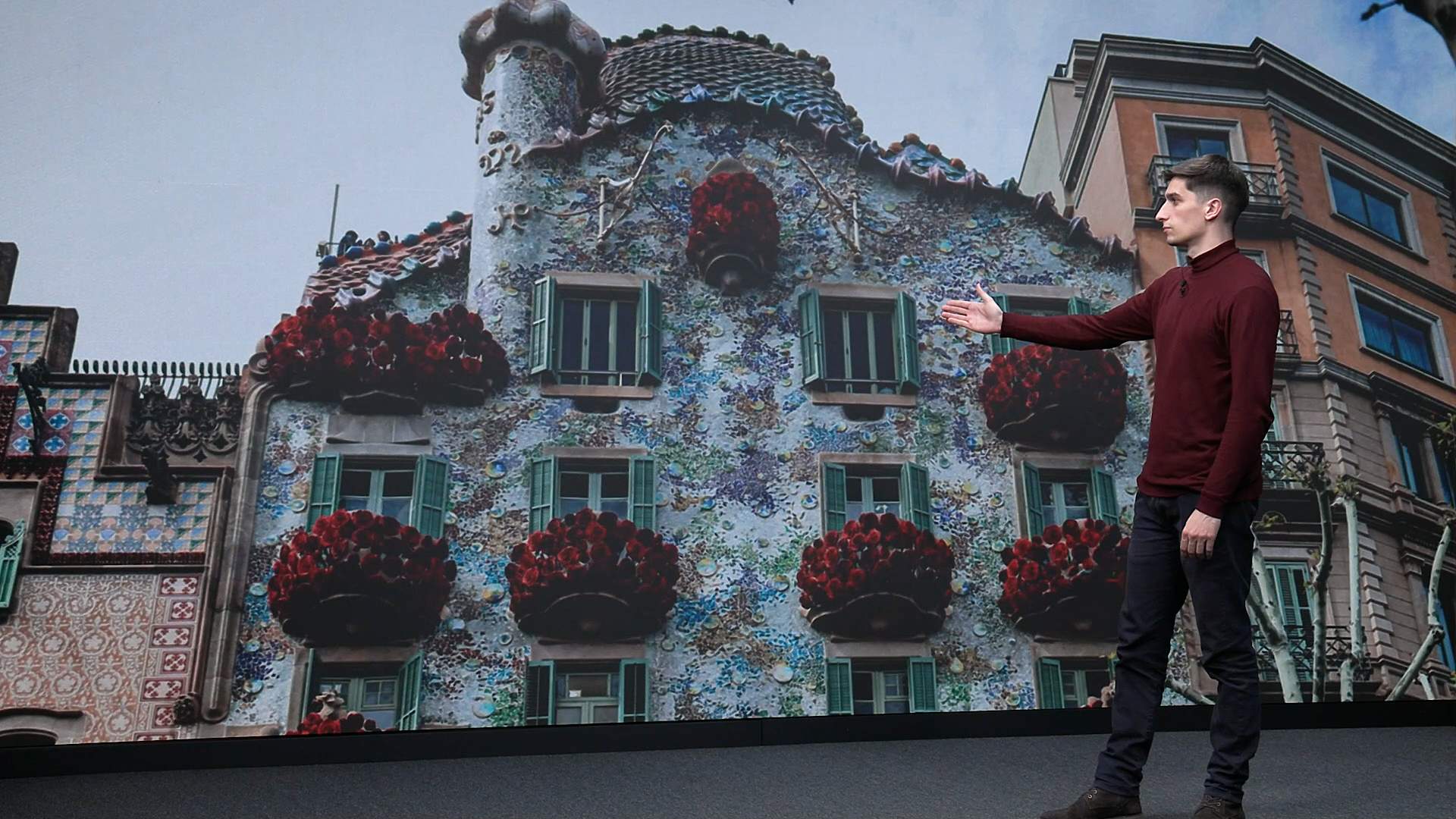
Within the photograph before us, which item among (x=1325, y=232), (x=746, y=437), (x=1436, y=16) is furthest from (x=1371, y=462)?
(x=746, y=437)

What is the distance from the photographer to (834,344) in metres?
4.73

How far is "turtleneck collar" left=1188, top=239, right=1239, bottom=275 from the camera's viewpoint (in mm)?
2281

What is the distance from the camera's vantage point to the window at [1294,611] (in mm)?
4605

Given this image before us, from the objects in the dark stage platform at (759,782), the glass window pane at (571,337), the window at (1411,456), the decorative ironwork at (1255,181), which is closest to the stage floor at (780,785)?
the dark stage platform at (759,782)

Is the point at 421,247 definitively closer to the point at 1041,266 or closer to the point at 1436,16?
the point at 1041,266

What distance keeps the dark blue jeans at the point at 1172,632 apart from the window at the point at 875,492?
2.25 m

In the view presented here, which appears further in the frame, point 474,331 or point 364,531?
point 474,331

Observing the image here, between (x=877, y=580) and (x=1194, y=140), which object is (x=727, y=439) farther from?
(x=1194, y=140)

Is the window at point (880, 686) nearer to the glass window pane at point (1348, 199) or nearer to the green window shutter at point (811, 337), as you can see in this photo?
the green window shutter at point (811, 337)

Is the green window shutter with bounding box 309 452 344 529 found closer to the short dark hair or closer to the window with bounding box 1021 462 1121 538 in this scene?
the window with bounding box 1021 462 1121 538

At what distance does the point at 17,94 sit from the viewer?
14.1ft

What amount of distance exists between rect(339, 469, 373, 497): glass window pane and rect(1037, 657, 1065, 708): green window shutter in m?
2.47

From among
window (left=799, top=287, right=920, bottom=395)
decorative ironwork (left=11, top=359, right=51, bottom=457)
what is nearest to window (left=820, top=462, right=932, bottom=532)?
window (left=799, top=287, right=920, bottom=395)

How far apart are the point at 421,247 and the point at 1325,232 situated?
12.1 feet
